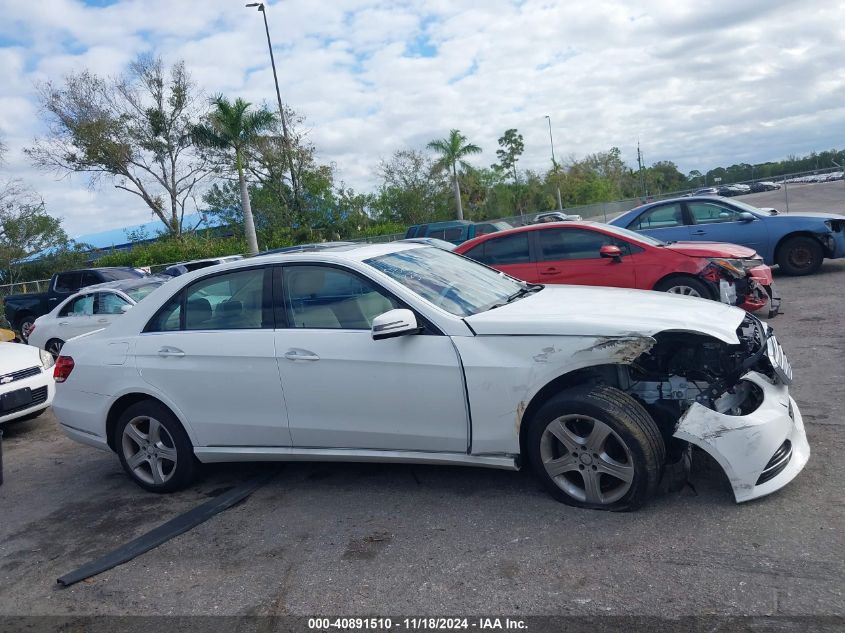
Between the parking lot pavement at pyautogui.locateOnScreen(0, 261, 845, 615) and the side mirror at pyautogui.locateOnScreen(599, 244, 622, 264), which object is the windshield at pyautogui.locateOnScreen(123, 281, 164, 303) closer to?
the parking lot pavement at pyautogui.locateOnScreen(0, 261, 845, 615)

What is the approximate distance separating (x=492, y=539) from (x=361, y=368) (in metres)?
1.27

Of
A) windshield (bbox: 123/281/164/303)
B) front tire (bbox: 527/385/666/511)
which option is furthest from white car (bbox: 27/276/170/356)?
front tire (bbox: 527/385/666/511)

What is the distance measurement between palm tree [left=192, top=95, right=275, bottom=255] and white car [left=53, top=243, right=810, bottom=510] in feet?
77.9

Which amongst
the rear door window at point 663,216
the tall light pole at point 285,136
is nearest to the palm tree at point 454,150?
the tall light pole at point 285,136

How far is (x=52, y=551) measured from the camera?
4.58 metres

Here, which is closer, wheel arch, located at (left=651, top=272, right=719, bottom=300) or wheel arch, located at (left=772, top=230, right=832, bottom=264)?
wheel arch, located at (left=651, top=272, right=719, bottom=300)

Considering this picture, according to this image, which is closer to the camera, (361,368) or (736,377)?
(736,377)

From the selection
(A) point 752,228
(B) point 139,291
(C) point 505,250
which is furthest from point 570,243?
(B) point 139,291

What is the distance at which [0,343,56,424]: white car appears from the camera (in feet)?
24.6

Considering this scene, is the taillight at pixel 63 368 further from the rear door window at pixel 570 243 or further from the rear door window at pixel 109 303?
the rear door window at pixel 109 303

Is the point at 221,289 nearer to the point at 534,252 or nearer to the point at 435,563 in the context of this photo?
the point at 435,563

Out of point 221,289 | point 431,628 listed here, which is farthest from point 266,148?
point 431,628

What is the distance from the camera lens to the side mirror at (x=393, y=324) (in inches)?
164

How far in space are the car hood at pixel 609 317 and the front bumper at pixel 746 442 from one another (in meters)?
0.45
